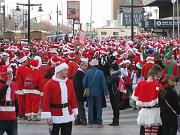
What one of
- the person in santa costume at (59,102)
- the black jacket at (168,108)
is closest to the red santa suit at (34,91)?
the person in santa costume at (59,102)

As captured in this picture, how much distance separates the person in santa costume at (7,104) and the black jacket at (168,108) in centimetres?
259

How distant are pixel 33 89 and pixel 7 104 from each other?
5689 millimetres

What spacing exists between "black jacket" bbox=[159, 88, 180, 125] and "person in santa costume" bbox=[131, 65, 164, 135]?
290 millimetres

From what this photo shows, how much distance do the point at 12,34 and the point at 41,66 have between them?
190 ft

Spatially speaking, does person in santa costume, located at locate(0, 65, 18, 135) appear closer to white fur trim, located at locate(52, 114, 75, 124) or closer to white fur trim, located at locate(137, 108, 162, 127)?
white fur trim, located at locate(52, 114, 75, 124)

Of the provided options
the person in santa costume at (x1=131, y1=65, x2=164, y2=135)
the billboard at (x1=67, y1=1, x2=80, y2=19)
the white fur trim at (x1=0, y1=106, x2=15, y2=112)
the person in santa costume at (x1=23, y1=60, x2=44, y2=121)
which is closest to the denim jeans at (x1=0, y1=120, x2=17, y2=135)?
the white fur trim at (x1=0, y1=106, x2=15, y2=112)

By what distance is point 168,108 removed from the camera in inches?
387

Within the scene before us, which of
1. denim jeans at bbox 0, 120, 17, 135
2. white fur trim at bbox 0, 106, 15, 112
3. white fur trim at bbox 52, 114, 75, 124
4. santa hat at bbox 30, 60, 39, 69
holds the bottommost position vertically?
denim jeans at bbox 0, 120, 17, 135

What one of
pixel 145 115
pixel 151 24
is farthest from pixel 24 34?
pixel 145 115

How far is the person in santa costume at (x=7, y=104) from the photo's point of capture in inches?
377

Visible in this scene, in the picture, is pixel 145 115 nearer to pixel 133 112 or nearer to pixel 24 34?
pixel 133 112

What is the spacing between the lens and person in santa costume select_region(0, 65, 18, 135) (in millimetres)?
9570

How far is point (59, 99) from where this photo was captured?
9320 millimetres

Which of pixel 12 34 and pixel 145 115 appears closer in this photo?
pixel 145 115
